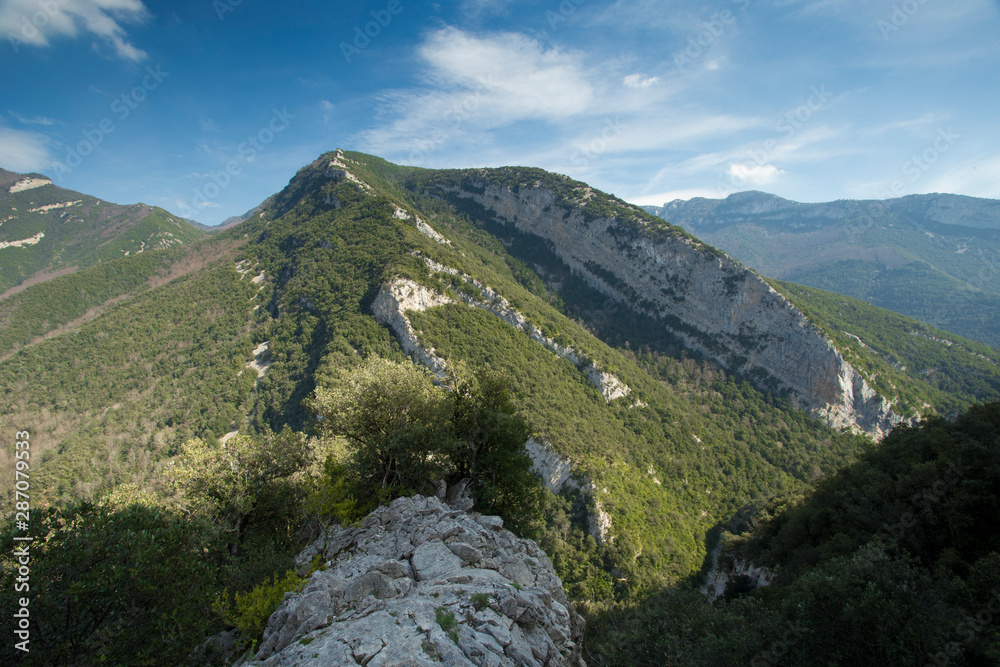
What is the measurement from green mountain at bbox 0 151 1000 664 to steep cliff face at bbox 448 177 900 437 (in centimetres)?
60

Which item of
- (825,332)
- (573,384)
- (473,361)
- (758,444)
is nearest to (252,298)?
(473,361)

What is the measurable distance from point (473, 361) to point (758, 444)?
249 feet

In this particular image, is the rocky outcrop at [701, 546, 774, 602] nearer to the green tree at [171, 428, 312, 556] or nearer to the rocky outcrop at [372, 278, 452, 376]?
the green tree at [171, 428, 312, 556]

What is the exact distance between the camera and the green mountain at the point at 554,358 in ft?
212

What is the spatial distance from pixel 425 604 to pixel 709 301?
135 m

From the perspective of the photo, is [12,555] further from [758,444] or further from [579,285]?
[579,285]

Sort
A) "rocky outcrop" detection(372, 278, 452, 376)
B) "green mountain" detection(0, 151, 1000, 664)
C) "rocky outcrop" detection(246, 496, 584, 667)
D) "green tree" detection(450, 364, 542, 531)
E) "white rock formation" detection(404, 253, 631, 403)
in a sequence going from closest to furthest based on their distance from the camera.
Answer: "rocky outcrop" detection(246, 496, 584, 667) → "green tree" detection(450, 364, 542, 531) → "green mountain" detection(0, 151, 1000, 664) → "rocky outcrop" detection(372, 278, 452, 376) → "white rock formation" detection(404, 253, 631, 403)

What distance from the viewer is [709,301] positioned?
120312mm

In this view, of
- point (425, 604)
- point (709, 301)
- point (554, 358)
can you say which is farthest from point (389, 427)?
point (709, 301)

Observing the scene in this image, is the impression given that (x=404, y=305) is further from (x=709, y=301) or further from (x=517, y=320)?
(x=709, y=301)

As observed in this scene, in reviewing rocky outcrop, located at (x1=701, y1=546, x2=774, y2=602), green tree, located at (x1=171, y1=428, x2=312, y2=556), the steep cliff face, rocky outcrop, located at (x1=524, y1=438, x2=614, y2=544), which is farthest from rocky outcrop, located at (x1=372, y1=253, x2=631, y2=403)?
the steep cliff face

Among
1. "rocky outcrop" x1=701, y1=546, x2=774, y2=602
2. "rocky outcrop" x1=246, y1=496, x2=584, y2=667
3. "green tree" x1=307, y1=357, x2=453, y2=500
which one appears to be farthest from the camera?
"rocky outcrop" x1=701, y1=546, x2=774, y2=602

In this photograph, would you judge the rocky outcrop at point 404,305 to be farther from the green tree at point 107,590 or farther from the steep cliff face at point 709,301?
the steep cliff face at point 709,301

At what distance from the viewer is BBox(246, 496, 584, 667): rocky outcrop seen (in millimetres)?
7789
